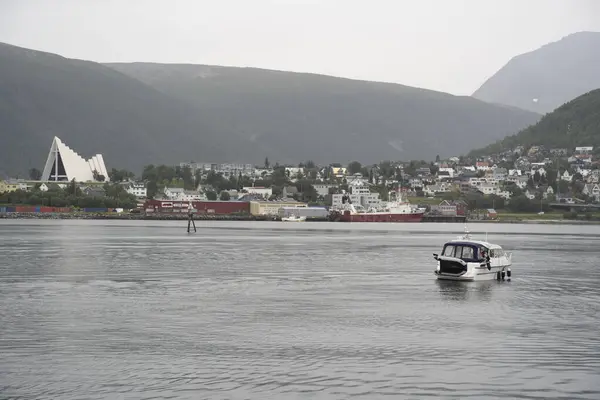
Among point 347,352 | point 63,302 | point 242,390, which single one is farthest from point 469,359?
point 63,302

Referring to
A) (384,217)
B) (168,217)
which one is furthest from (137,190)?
(384,217)

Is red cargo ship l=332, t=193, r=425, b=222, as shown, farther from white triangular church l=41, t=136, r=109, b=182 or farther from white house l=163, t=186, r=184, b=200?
white triangular church l=41, t=136, r=109, b=182

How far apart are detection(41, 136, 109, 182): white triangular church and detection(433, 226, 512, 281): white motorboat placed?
15360cm

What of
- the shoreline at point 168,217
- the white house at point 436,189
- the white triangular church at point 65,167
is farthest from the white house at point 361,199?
the white triangular church at point 65,167

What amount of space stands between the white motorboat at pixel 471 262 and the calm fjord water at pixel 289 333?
0.79m

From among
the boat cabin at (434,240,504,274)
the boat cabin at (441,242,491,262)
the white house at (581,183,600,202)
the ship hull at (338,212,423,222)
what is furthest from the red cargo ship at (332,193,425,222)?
the boat cabin at (441,242,491,262)

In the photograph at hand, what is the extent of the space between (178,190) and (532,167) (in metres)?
76.9

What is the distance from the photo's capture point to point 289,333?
17656 mm

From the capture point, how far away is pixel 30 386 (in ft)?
42.5

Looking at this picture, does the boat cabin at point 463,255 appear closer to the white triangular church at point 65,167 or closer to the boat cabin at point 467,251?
the boat cabin at point 467,251

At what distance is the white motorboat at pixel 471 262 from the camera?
28.8 meters

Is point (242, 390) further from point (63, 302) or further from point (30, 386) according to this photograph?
point (63, 302)

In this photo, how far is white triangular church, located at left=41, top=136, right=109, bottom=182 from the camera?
178 meters

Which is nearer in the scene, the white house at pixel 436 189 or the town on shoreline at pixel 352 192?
the town on shoreline at pixel 352 192
